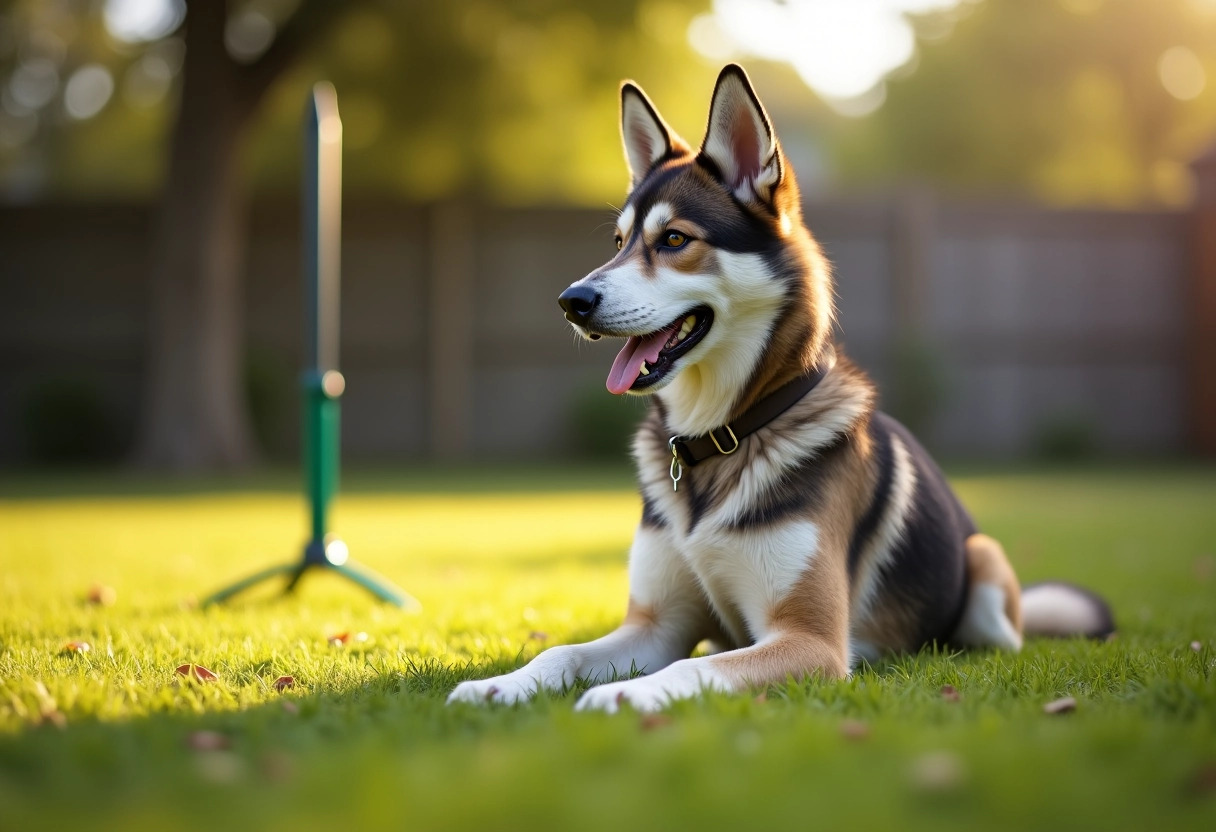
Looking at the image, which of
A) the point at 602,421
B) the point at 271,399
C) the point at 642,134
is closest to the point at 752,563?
the point at 642,134

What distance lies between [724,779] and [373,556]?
4785 millimetres

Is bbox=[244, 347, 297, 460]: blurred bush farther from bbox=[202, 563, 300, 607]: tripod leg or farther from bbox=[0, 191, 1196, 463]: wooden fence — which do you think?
bbox=[202, 563, 300, 607]: tripod leg

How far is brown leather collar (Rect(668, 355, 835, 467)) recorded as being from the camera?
3.19 meters

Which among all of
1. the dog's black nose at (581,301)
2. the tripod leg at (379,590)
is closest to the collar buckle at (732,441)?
the dog's black nose at (581,301)

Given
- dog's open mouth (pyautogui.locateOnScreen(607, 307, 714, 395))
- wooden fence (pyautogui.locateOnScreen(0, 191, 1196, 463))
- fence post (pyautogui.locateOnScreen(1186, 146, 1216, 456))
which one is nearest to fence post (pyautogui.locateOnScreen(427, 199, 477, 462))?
wooden fence (pyautogui.locateOnScreen(0, 191, 1196, 463))

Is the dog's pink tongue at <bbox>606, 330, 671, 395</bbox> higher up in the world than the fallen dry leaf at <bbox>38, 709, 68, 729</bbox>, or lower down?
higher up

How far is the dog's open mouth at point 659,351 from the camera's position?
10.4ft

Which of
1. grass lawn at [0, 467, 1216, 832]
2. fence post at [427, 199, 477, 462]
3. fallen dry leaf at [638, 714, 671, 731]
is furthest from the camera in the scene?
fence post at [427, 199, 477, 462]

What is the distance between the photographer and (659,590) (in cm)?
325

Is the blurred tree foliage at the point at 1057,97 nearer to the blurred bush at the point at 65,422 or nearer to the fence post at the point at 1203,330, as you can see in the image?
the fence post at the point at 1203,330

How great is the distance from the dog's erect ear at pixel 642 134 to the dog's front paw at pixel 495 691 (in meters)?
1.87

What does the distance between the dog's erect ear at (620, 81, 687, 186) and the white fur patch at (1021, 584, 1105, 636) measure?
2.29 meters

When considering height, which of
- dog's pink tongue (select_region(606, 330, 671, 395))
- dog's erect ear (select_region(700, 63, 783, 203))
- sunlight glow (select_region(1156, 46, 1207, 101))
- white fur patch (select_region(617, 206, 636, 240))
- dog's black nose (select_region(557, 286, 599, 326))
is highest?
sunlight glow (select_region(1156, 46, 1207, 101))

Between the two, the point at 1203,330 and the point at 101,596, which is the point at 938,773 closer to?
the point at 101,596
